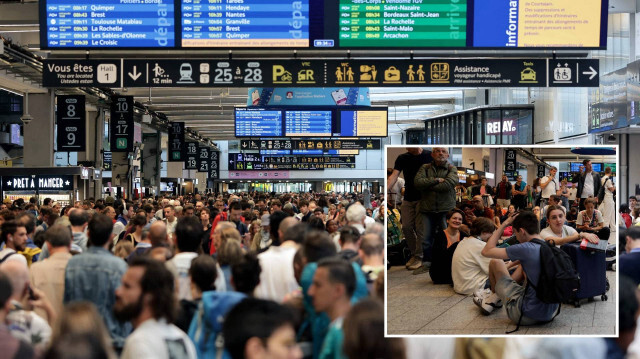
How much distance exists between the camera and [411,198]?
4.25 meters

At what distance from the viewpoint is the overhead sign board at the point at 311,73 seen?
1284 cm

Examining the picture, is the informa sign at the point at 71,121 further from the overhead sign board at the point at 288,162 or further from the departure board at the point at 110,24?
the overhead sign board at the point at 288,162

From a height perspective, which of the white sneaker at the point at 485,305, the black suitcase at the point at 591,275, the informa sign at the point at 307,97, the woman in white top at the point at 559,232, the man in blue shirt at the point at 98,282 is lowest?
the man in blue shirt at the point at 98,282

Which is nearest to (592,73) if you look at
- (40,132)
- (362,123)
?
(362,123)

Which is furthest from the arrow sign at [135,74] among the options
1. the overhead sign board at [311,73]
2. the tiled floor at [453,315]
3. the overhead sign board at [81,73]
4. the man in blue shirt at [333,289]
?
the tiled floor at [453,315]

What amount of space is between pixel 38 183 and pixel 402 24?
16.8 meters

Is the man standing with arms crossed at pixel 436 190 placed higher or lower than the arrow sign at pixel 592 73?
lower

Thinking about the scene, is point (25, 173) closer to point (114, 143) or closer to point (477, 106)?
point (114, 143)

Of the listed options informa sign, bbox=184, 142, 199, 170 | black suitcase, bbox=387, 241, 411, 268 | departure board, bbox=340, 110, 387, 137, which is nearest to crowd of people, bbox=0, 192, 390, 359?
black suitcase, bbox=387, 241, 411, 268

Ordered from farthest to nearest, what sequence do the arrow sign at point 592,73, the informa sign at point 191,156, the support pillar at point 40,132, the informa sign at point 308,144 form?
the informa sign at point 191,156, the informa sign at point 308,144, the support pillar at point 40,132, the arrow sign at point 592,73

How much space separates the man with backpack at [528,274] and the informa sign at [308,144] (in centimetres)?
2396

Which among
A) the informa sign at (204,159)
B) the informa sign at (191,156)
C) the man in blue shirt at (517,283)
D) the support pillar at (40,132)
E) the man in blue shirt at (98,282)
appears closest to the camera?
the man in blue shirt at (517,283)

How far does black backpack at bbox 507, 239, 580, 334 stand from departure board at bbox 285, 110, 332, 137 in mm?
19503

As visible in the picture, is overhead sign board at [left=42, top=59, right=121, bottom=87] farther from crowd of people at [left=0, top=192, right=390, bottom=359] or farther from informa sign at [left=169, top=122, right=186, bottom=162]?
informa sign at [left=169, top=122, right=186, bottom=162]
